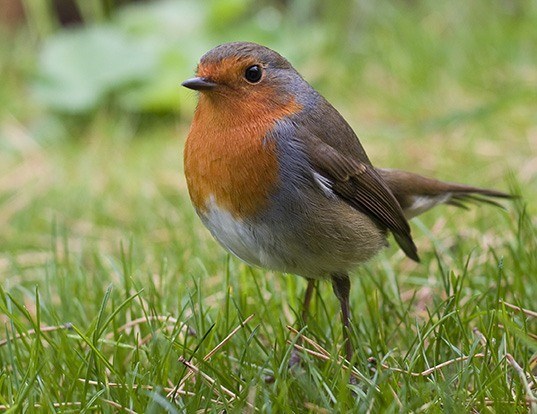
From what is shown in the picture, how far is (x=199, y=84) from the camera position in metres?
2.81

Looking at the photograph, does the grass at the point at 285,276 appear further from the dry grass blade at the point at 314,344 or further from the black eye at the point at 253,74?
the black eye at the point at 253,74

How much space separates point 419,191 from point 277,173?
37.5 inches

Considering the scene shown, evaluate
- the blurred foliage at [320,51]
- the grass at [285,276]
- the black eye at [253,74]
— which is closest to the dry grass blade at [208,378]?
the grass at [285,276]

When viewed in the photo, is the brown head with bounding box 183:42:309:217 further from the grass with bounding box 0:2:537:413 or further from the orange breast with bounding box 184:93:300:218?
the grass with bounding box 0:2:537:413

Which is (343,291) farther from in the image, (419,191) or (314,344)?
(419,191)

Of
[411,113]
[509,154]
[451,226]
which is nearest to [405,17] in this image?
[411,113]

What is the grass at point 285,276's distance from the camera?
2381mm

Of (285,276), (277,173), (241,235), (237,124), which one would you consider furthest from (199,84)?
(285,276)

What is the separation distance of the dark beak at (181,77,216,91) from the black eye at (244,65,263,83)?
5.1 inches

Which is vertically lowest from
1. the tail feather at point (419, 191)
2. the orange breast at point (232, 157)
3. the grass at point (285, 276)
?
the grass at point (285, 276)

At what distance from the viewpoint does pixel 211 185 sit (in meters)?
2.75

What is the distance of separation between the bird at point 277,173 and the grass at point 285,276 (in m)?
0.20

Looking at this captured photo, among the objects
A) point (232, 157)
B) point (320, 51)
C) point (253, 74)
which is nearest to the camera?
point (232, 157)

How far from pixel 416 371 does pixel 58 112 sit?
16.8 feet
